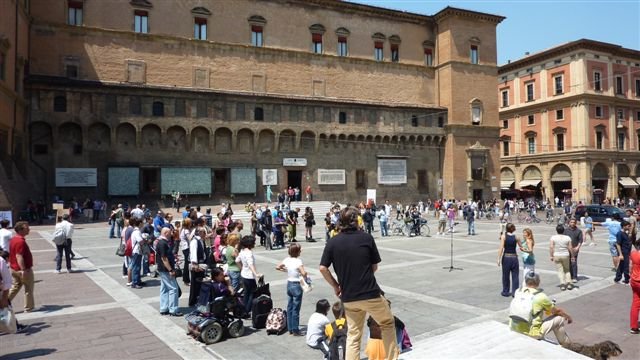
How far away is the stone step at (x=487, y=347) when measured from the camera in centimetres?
512

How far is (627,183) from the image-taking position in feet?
175

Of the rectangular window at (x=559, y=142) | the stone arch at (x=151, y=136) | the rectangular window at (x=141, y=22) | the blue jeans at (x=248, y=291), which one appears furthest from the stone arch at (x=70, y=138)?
the rectangular window at (x=559, y=142)

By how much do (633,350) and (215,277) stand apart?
6980 millimetres

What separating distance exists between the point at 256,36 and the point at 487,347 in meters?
38.0

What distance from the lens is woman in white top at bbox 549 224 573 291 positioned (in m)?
10.2

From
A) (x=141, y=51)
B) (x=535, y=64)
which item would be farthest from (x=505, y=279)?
(x=535, y=64)

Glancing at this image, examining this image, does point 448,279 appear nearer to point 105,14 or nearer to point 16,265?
point 16,265

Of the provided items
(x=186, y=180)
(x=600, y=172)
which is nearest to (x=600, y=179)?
(x=600, y=172)

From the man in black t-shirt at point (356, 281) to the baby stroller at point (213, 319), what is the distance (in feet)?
9.78

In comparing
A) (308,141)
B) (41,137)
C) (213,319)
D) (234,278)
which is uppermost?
(308,141)

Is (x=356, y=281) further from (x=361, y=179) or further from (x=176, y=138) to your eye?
(x=361, y=179)

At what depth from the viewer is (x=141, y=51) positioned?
34625mm

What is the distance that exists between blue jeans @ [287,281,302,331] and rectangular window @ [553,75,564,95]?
185 feet

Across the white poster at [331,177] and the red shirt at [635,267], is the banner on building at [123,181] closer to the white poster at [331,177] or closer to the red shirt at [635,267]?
the white poster at [331,177]
